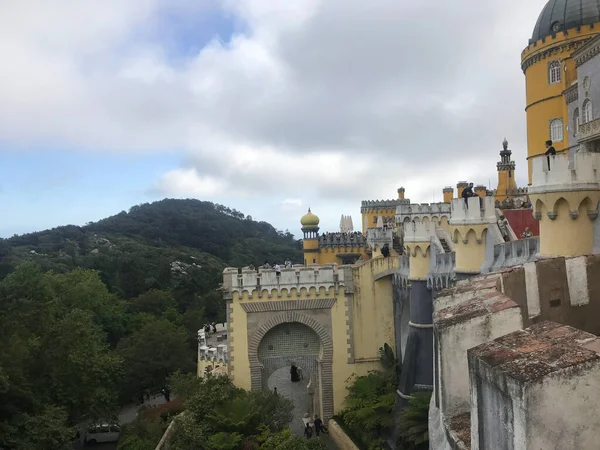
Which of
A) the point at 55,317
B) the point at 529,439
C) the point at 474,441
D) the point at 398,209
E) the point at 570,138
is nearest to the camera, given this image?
the point at 529,439

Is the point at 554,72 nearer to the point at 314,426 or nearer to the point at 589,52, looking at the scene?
the point at 589,52

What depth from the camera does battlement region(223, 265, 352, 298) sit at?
64.7 ft

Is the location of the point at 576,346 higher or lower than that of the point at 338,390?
higher

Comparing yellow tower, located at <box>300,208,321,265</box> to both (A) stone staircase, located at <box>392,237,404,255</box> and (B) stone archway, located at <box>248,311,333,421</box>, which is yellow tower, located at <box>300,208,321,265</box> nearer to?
(A) stone staircase, located at <box>392,237,404,255</box>

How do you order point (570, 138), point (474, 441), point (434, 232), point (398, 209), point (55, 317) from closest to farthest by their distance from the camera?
point (474, 441), point (434, 232), point (570, 138), point (55, 317), point (398, 209)

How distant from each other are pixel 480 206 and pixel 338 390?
31.6 feet

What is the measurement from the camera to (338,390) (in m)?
20.0

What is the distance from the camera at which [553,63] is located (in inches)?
931

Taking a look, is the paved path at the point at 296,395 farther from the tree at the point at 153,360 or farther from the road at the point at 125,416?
the road at the point at 125,416

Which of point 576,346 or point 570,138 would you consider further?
point 570,138

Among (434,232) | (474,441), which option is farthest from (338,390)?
(474,441)

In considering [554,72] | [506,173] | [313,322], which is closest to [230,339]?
[313,322]

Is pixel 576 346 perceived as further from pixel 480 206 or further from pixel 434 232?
pixel 434 232

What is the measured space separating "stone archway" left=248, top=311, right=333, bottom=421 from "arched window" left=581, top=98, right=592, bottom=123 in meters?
11.1
